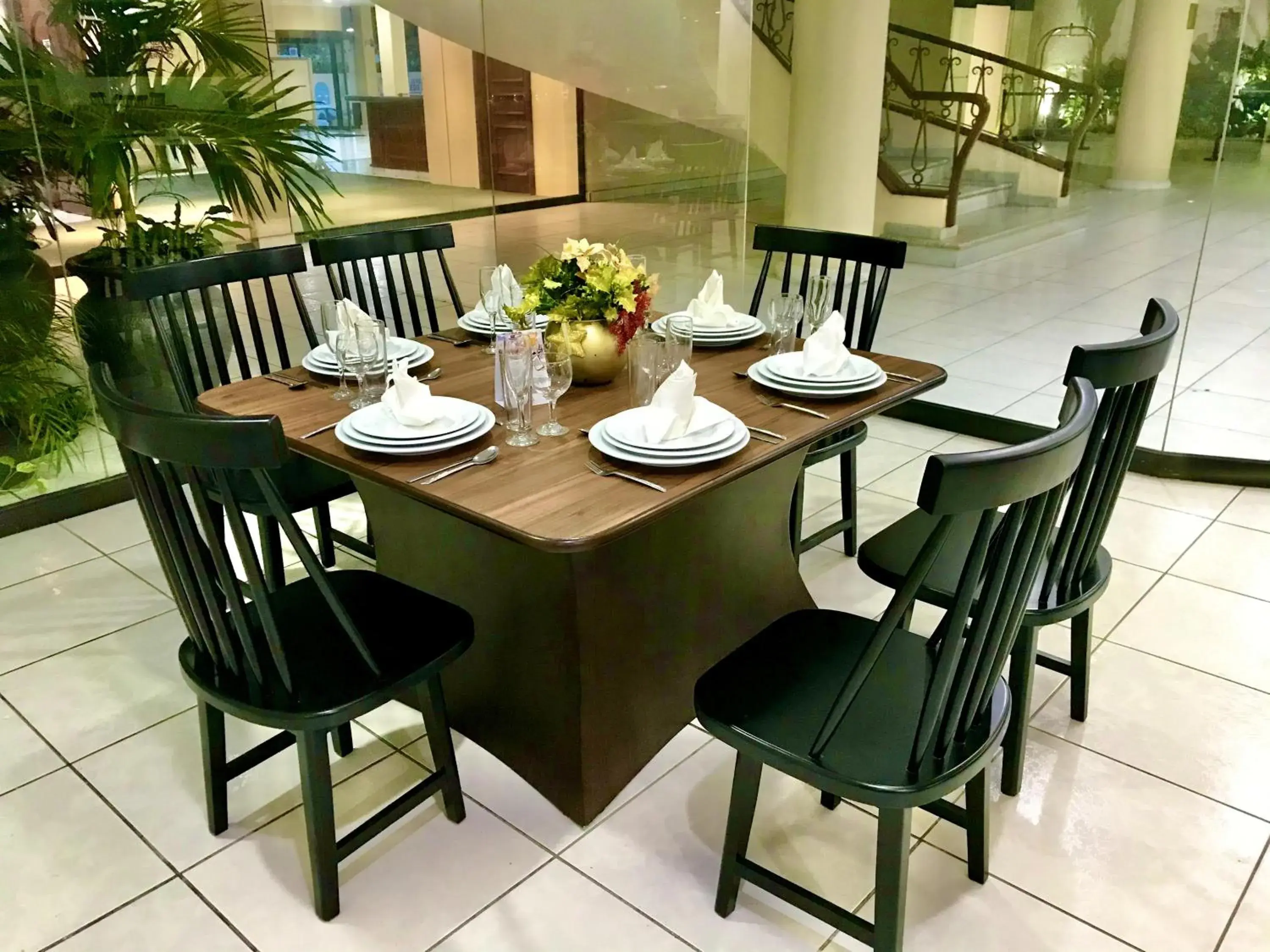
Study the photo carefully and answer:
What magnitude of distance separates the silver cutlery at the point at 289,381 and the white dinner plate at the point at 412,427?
0.96ft

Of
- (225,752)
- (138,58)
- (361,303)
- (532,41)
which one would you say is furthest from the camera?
(532,41)

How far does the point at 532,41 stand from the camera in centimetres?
432

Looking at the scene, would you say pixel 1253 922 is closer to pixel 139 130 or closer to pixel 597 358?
pixel 597 358

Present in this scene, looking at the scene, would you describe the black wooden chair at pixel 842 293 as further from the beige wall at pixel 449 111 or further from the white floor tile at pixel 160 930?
the beige wall at pixel 449 111

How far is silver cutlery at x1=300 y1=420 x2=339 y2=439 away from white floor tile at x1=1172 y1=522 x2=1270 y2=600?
8.02 feet

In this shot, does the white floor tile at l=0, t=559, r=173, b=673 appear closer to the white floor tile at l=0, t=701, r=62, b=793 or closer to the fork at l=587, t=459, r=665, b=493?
the white floor tile at l=0, t=701, r=62, b=793

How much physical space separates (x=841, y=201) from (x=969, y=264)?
761 millimetres

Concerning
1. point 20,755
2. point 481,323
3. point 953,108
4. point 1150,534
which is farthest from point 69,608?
point 953,108

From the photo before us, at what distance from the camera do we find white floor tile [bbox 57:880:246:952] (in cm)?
167

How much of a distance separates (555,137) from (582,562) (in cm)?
330

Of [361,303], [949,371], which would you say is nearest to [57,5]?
[361,303]

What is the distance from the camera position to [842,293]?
2.81 meters

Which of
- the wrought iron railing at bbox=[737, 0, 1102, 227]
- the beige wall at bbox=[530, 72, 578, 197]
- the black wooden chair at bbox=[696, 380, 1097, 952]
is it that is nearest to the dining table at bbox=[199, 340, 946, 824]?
the black wooden chair at bbox=[696, 380, 1097, 952]

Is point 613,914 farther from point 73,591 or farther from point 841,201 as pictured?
point 841,201
